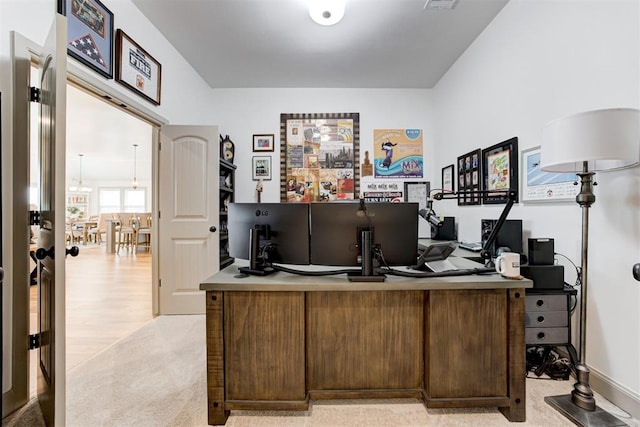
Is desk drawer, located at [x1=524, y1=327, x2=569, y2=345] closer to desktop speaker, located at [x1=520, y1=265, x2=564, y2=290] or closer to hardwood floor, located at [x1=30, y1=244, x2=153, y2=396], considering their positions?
desktop speaker, located at [x1=520, y1=265, x2=564, y2=290]

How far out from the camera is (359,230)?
1589 mm

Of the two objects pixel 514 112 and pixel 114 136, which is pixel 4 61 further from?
pixel 114 136

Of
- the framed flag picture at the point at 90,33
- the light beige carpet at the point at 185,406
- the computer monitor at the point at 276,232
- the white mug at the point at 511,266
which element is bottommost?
the light beige carpet at the point at 185,406

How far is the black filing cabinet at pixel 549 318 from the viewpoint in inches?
74.0

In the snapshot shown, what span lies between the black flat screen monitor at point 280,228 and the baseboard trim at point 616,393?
1.93m

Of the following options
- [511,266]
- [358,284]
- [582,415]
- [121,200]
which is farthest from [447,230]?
[121,200]

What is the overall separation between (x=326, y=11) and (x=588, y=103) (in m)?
2.04

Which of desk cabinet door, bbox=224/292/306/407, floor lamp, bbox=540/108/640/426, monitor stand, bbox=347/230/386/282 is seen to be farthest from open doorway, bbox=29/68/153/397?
floor lamp, bbox=540/108/640/426

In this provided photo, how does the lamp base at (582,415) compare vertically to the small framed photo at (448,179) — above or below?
below

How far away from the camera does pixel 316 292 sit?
1604 millimetres

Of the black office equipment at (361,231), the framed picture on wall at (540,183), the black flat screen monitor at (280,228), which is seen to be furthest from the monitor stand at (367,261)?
the framed picture on wall at (540,183)

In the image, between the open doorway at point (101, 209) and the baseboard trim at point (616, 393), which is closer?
the baseboard trim at point (616, 393)

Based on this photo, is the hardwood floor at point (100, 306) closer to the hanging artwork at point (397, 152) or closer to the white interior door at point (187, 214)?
the white interior door at point (187, 214)

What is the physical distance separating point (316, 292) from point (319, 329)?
0.68 feet
